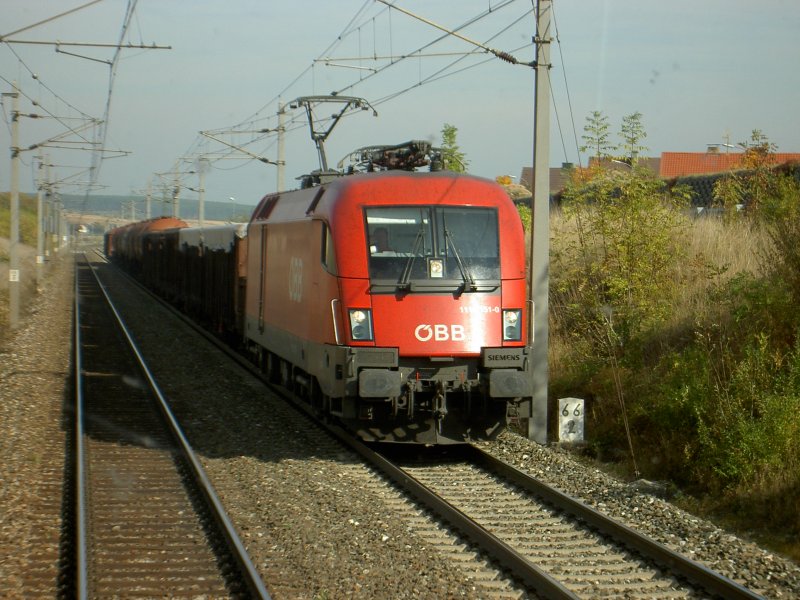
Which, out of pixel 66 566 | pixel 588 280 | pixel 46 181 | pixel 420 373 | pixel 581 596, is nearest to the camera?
pixel 581 596

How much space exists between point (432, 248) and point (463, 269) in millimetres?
406

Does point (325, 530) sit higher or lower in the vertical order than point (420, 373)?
lower

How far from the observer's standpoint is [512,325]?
1073 centimetres

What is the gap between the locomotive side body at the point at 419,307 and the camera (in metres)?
10.4

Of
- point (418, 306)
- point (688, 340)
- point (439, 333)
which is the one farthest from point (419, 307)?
point (688, 340)

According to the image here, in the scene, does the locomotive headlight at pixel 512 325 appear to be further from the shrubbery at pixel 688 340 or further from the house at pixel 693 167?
the house at pixel 693 167

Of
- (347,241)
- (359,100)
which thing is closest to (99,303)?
(359,100)

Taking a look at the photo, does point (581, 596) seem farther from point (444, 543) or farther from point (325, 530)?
point (325, 530)

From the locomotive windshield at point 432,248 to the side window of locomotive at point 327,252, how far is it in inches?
16.8

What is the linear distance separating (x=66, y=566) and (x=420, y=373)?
4.17 meters

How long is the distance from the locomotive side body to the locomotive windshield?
11 millimetres

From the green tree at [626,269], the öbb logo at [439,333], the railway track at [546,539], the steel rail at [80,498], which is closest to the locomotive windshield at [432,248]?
the öbb logo at [439,333]

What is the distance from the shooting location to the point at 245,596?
6.72 metres

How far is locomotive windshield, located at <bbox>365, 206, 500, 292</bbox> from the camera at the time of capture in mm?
10531
